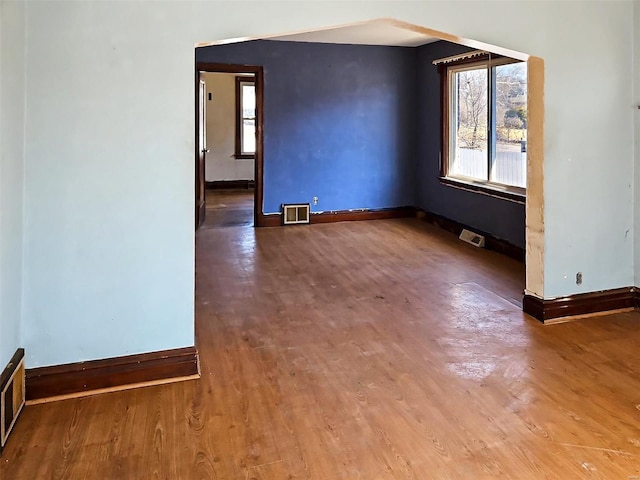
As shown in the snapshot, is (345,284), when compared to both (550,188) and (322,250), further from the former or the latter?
(550,188)

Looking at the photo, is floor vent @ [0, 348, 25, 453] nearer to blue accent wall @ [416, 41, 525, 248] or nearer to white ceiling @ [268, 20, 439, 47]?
blue accent wall @ [416, 41, 525, 248]

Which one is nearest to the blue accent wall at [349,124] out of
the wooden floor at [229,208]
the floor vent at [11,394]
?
the wooden floor at [229,208]

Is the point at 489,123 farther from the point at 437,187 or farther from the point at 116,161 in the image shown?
the point at 116,161

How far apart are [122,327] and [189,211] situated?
2.21 feet

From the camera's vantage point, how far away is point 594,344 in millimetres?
3371

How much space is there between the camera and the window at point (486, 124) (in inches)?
225

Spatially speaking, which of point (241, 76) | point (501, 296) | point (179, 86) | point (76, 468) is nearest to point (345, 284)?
A: point (501, 296)

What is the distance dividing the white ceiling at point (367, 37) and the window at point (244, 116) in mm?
4464

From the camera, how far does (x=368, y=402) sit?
2678 millimetres

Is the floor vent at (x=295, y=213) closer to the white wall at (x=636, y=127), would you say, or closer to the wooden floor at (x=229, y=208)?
the wooden floor at (x=229, y=208)

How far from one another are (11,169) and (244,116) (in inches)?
375

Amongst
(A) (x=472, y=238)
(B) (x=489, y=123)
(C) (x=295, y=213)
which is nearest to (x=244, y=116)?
(C) (x=295, y=213)

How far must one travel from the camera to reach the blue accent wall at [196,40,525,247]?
731 centimetres

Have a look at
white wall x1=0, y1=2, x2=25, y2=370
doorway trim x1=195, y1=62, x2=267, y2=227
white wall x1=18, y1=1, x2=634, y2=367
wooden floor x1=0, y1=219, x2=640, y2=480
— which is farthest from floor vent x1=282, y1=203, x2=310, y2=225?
white wall x1=0, y1=2, x2=25, y2=370
